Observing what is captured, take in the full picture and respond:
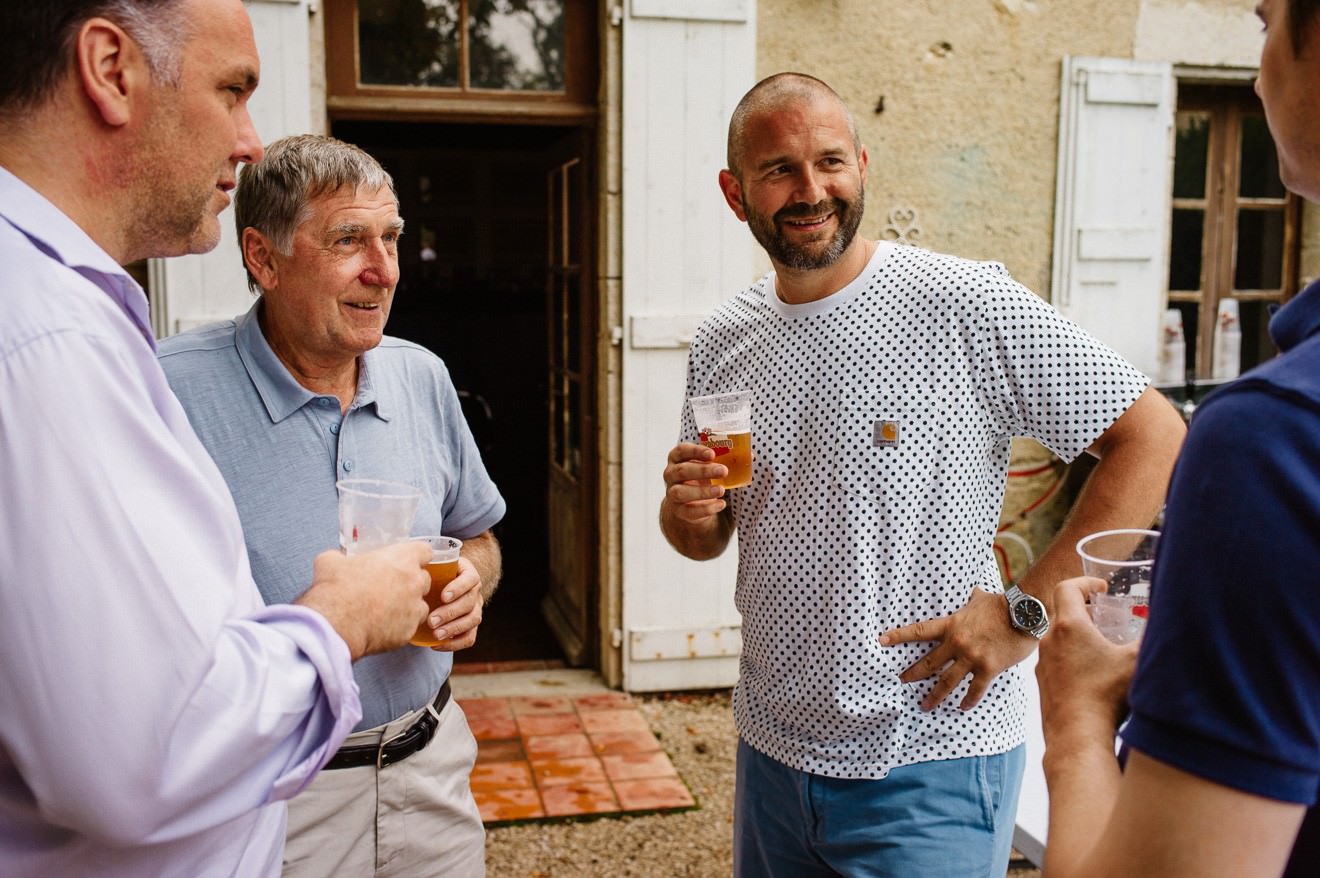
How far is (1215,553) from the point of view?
81 cm

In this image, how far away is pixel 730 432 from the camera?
2.06 metres

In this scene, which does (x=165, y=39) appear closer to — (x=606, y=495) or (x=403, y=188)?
(x=606, y=495)

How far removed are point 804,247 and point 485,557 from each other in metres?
0.93

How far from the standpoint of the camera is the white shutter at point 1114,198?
200 inches

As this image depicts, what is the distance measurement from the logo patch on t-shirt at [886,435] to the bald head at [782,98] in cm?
58

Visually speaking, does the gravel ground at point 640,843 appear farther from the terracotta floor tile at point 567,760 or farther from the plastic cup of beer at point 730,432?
the plastic cup of beer at point 730,432

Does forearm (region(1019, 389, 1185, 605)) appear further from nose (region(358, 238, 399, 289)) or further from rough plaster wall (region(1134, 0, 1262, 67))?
rough plaster wall (region(1134, 0, 1262, 67))

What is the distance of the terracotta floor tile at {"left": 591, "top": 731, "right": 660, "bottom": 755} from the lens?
4.34 metres

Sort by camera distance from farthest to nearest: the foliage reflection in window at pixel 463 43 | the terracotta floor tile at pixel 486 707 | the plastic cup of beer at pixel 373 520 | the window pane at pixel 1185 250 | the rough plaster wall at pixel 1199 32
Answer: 1. the window pane at pixel 1185 250
2. the rough plaster wall at pixel 1199 32
3. the terracotta floor tile at pixel 486 707
4. the foliage reflection in window at pixel 463 43
5. the plastic cup of beer at pixel 373 520

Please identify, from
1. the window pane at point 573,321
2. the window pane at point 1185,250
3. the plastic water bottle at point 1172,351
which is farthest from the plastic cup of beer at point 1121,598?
the window pane at point 1185,250

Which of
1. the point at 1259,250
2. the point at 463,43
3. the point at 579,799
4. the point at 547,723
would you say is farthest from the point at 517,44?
the point at 1259,250

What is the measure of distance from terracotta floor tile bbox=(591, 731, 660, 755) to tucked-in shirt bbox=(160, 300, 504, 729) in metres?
2.27

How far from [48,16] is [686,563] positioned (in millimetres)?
3867

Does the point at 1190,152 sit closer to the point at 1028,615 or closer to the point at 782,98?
the point at 782,98
